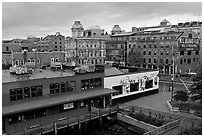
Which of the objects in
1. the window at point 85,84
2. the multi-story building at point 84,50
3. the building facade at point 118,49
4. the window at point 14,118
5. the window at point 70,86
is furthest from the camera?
the multi-story building at point 84,50

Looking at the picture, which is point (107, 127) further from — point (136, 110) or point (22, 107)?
point (22, 107)

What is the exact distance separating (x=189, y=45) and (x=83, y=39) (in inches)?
1229

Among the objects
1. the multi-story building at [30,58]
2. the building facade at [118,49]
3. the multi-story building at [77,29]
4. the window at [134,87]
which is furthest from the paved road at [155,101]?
the multi-story building at [77,29]

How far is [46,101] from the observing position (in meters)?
25.2

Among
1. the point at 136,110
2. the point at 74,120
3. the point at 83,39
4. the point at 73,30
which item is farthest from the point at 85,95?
the point at 73,30

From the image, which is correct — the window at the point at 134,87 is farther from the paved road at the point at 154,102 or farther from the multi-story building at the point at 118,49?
the multi-story building at the point at 118,49

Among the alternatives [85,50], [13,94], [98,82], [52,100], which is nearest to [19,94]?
[13,94]

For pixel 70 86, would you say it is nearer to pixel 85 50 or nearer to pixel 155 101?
pixel 155 101

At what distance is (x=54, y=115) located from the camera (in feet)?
85.4

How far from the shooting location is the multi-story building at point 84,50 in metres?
76.6

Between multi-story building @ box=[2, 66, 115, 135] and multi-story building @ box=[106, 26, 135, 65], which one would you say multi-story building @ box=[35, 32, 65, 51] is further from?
multi-story building @ box=[2, 66, 115, 135]

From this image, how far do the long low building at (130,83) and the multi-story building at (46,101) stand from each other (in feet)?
9.21

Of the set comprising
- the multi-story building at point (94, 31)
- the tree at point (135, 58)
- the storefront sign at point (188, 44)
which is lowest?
the tree at point (135, 58)

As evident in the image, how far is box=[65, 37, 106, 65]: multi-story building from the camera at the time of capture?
251ft
